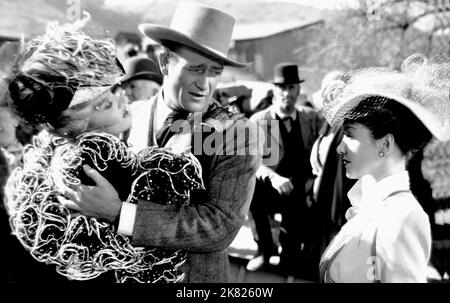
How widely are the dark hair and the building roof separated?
29.5 inches

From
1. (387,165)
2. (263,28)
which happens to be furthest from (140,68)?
(387,165)

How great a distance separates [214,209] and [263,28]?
892 mm

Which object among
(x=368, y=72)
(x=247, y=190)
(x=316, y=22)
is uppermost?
(x=316, y=22)

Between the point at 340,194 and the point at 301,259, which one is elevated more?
the point at 340,194

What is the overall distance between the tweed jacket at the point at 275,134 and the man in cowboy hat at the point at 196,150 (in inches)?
29.5

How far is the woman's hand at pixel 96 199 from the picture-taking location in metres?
1.70

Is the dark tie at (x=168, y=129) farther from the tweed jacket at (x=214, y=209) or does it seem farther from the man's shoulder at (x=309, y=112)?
the man's shoulder at (x=309, y=112)

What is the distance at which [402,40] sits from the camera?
3092mm

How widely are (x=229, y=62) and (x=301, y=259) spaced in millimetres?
1496

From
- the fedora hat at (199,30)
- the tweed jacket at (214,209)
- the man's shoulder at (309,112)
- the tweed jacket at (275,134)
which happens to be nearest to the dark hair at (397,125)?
the tweed jacket at (214,209)

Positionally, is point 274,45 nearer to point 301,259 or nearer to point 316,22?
point 316,22
